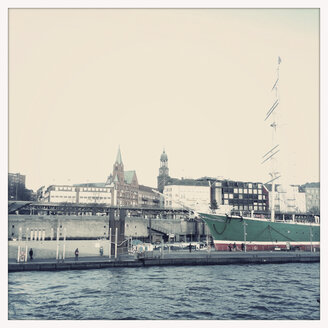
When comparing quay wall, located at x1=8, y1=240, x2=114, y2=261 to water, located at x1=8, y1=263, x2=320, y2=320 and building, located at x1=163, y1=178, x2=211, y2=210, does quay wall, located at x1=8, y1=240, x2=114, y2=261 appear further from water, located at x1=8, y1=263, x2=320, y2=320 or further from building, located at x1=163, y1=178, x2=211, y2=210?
building, located at x1=163, y1=178, x2=211, y2=210

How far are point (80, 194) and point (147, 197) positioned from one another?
39.6m

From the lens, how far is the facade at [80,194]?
139625 mm

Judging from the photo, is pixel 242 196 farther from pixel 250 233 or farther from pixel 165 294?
pixel 165 294

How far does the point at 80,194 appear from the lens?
14362 centimetres

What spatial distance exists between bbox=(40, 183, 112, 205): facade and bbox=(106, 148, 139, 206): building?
439 centimetres

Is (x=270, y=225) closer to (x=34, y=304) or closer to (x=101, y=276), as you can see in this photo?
(x=101, y=276)

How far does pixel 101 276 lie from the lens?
1337 inches

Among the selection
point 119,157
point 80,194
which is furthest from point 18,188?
point 119,157

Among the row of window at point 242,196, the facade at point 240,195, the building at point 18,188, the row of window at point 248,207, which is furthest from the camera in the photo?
the row of window at point 242,196

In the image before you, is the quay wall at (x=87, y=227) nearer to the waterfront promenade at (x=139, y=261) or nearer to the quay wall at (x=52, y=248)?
the quay wall at (x=52, y=248)

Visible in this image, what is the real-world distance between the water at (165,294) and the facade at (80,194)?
10672 cm

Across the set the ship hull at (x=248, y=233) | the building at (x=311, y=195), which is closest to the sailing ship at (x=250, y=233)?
the ship hull at (x=248, y=233)
